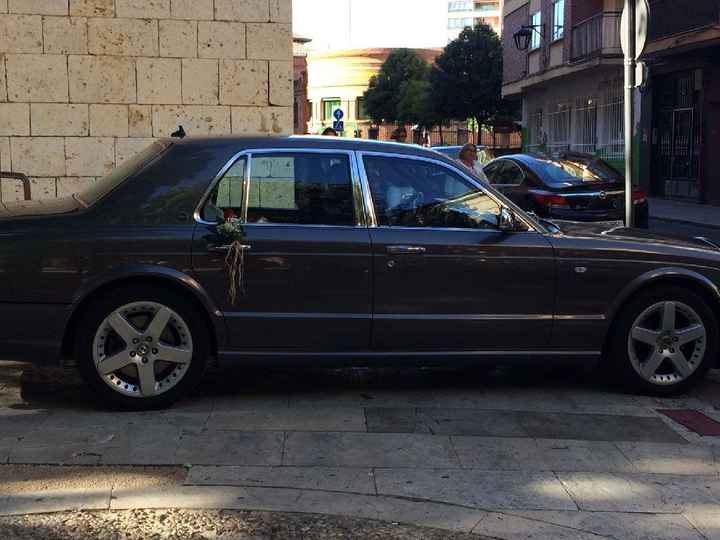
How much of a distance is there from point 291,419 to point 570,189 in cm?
802

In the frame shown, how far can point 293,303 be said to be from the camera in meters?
5.09

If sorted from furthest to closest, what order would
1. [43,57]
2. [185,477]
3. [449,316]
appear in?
[43,57], [449,316], [185,477]

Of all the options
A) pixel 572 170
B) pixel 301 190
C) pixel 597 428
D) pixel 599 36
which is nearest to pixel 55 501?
pixel 301 190

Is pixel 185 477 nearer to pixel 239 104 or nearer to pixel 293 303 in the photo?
pixel 293 303

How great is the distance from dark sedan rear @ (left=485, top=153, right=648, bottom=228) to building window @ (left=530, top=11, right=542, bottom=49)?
22.3 meters

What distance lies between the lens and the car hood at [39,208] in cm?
507

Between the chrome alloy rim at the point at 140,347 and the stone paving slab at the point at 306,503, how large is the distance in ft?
3.98

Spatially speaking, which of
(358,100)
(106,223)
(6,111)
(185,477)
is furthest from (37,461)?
(358,100)

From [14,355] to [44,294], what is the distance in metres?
0.42

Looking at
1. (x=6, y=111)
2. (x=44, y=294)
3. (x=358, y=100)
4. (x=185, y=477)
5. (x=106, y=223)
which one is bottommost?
(x=185, y=477)

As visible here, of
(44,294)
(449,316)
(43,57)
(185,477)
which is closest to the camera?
(185,477)

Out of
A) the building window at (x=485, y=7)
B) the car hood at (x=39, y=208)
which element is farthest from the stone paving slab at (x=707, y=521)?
the building window at (x=485, y=7)

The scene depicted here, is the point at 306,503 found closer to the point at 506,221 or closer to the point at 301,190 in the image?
the point at 301,190

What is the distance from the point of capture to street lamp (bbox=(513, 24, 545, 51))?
32.6 meters
